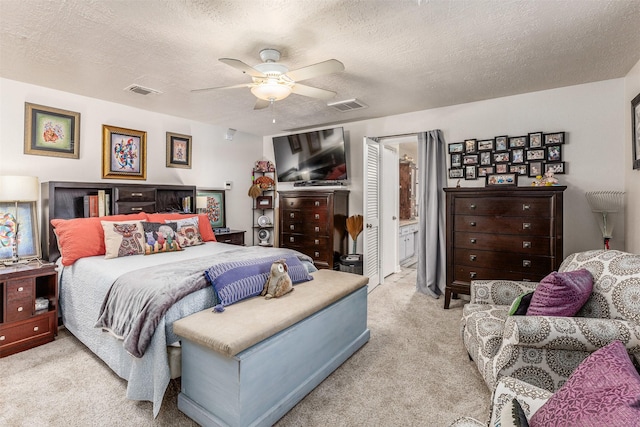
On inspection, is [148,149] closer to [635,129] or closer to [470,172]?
[470,172]

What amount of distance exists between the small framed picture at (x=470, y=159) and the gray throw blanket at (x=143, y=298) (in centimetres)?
337

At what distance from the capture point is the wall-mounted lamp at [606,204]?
125 inches

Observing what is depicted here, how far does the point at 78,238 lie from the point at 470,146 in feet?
14.7

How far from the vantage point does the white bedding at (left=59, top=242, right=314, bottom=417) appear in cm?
186

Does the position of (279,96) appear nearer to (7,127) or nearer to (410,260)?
(7,127)

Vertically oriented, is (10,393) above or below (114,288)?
below

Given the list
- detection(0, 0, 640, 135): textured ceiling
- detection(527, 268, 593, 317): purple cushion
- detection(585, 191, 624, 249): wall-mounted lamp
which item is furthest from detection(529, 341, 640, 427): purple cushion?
detection(585, 191, 624, 249): wall-mounted lamp

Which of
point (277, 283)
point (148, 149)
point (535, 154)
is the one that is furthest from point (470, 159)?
point (148, 149)

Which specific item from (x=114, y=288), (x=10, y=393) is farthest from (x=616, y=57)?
(x=10, y=393)

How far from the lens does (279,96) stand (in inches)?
103

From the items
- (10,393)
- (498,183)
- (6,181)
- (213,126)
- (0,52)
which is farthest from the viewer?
(213,126)

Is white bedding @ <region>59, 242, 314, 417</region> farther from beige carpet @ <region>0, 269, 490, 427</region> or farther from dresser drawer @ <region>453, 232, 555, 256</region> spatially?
dresser drawer @ <region>453, 232, 555, 256</region>

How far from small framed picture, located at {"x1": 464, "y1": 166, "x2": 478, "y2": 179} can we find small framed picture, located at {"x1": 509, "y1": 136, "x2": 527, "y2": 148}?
0.46 m

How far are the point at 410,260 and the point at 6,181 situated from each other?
6126mm
